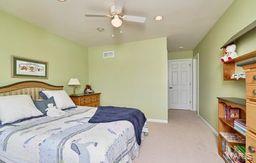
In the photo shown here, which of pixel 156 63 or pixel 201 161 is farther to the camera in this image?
pixel 156 63

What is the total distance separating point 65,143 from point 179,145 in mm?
2078

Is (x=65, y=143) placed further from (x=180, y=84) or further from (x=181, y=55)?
(x=181, y=55)

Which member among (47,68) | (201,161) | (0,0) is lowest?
(201,161)

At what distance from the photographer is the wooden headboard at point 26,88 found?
2.64 m

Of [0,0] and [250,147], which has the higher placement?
[0,0]

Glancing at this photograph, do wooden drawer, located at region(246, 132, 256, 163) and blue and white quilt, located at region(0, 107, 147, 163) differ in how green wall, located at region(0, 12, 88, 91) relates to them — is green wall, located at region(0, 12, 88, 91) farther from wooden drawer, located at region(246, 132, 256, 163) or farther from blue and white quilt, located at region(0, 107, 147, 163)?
wooden drawer, located at region(246, 132, 256, 163)

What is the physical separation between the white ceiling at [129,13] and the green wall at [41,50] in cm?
19

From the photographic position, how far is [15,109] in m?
2.16

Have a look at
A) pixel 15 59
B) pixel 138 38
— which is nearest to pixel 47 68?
pixel 15 59

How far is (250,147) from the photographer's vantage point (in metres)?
1.43

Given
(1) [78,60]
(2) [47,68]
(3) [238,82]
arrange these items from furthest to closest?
(1) [78,60], (2) [47,68], (3) [238,82]

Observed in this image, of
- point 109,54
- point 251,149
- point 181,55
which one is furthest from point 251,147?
point 181,55

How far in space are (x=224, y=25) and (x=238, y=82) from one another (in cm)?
118

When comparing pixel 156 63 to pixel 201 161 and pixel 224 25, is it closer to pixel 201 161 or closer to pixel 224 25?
pixel 224 25
